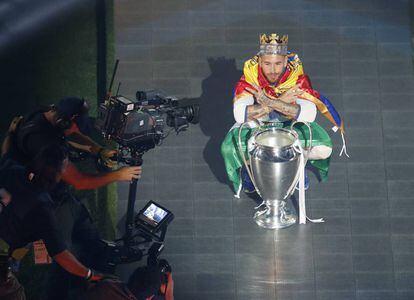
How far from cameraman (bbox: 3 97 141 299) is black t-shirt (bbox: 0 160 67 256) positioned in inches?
19.4

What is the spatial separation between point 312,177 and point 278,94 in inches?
48.0

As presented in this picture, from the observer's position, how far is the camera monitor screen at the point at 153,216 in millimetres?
9409

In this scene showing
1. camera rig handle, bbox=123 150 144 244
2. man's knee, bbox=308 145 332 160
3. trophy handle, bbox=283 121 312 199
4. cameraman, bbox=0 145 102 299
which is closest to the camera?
cameraman, bbox=0 145 102 299

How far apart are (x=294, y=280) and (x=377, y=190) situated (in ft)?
4.65

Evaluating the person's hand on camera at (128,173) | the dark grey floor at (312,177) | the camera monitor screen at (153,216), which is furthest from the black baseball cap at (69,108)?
the dark grey floor at (312,177)

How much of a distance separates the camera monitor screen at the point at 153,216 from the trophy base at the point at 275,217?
1.18m

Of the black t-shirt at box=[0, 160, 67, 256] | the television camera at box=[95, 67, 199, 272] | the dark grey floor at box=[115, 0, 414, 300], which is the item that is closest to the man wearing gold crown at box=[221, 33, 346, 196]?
the television camera at box=[95, 67, 199, 272]

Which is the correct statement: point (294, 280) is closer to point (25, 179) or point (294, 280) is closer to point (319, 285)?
point (319, 285)

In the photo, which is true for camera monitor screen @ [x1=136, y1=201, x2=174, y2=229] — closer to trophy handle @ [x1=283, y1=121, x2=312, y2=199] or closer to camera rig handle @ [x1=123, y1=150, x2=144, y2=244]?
camera rig handle @ [x1=123, y1=150, x2=144, y2=244]

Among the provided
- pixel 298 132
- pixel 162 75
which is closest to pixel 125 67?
pixel 162 75

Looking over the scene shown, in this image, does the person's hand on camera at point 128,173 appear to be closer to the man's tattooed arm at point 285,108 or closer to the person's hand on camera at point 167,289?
the person's hand on camera at point 167,289

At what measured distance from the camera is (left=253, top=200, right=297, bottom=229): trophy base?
10141mm

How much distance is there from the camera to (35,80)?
11.3m

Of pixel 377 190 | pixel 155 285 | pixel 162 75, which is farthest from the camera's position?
pixel 162 75
